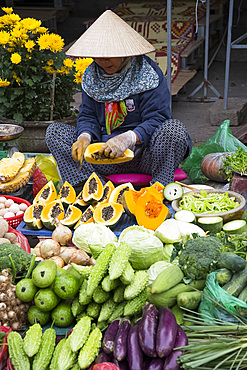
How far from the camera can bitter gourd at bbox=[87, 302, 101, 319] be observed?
2.26 m

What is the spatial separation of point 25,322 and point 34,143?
2.85m

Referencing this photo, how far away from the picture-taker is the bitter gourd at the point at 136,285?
2201mm

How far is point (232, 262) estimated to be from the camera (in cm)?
213

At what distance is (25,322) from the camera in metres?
2.39

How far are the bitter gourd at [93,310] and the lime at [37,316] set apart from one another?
0.75 feet

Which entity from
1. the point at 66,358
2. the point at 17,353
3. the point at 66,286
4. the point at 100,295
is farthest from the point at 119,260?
the point at 17,353

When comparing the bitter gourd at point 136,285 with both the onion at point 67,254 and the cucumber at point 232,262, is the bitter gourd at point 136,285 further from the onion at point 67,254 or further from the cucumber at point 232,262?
the onion at point 67,254

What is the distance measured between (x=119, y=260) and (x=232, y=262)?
1.73 ft

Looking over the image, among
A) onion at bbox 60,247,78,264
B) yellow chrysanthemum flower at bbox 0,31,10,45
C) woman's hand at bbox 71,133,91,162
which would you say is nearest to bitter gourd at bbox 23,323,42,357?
onion at bbox 60,247,78,264

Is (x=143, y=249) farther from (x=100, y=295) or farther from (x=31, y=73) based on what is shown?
(x=31, y=73)

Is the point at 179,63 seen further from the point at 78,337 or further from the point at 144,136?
the point at 78,337

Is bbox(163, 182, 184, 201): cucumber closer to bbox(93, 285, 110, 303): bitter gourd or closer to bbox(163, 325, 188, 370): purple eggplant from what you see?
bbox(93, 285, 110, 303): bitter gourd

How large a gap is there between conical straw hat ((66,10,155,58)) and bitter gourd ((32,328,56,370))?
2159 millimetres

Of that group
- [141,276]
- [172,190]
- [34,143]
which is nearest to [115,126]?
[172,190]
